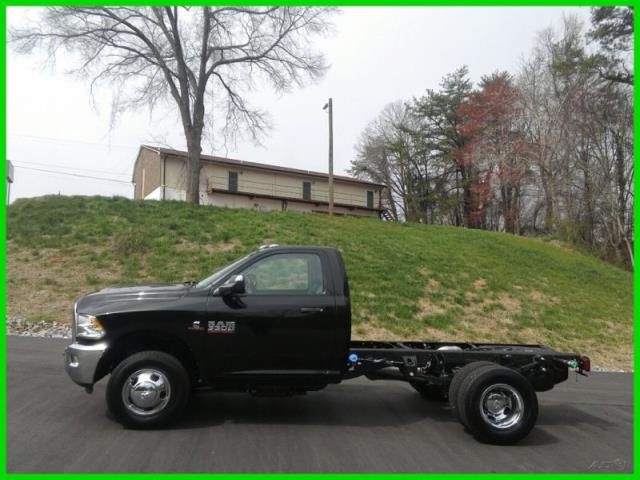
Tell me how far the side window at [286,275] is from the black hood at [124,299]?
0.76m

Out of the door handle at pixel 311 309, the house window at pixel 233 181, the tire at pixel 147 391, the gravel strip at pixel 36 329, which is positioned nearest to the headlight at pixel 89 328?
the tire at pixel 147 391

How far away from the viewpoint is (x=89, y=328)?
5461 mm

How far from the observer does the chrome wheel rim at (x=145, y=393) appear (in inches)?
210

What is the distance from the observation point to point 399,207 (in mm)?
57219

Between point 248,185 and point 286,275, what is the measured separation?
33.8 meters

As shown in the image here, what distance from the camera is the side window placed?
5.85 metres

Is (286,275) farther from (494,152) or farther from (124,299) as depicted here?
(494,152)

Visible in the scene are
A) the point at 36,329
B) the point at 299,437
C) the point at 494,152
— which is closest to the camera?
the point at 299,437

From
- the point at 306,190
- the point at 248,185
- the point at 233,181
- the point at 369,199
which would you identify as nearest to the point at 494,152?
the point at 369,199

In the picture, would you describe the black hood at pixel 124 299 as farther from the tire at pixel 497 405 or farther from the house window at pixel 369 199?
the house window at pixel 369 199

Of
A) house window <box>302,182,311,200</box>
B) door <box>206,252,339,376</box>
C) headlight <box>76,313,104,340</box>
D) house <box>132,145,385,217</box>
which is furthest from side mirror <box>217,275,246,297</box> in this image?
house window <box>302,182,311,200</box>

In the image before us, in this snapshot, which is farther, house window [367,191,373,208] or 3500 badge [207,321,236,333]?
house window [367,191,373,208]

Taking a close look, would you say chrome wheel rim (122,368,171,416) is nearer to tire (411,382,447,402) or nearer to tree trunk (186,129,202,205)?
tire (411,382,447,402)

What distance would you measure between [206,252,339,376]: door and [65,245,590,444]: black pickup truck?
0.03 ft
